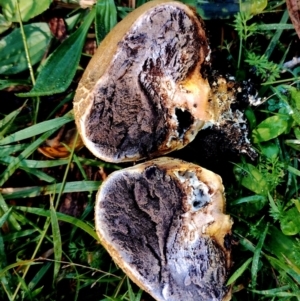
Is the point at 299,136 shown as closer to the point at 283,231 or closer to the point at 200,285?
the point at 283,231

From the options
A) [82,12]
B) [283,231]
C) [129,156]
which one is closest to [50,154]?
[129,156]

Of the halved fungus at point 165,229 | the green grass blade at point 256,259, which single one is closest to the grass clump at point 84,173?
the green grass blade at point 256,259

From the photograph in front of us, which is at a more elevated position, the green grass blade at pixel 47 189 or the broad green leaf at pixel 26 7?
the broad green leaf at pixel 26 7

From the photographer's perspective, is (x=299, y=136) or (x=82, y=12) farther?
(x=82, y=12)

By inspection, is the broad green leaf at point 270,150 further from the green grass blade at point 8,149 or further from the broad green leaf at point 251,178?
the green grass blade at point 8,149

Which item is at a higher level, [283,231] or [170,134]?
[170,134]

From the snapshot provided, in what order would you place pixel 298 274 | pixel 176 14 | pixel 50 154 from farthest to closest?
pixel 50 154 < pixel 298 274 < pixel 176 14

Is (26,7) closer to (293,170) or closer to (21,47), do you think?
(21,47)
